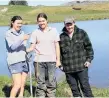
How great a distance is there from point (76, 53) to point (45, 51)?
2.13ft

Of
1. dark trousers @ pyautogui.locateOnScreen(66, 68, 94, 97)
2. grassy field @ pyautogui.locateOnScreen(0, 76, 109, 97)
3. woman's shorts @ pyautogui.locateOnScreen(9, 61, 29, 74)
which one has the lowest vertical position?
grassy field @ pyautogui.locateOnScreen(0, 76, 109, 97)

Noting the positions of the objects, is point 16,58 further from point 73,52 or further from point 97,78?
point 97,78

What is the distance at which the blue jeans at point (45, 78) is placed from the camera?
26.6 feet

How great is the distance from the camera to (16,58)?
8.05 meters

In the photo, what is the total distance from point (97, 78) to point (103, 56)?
4009 millimetres

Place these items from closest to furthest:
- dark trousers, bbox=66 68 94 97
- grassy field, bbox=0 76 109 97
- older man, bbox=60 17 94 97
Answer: older man, bbox=60 17 94 97 → dark trousers, bbox=66 68 94 97 → grassy field, bbox=0 76 109 97

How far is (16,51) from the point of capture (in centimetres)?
805

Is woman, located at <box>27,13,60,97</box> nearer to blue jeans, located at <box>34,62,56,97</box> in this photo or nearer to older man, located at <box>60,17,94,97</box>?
blue jeans, located at <box>34,62,56,97</box>

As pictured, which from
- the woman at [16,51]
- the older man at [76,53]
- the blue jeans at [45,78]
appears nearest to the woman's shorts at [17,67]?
the woman at [16,51]

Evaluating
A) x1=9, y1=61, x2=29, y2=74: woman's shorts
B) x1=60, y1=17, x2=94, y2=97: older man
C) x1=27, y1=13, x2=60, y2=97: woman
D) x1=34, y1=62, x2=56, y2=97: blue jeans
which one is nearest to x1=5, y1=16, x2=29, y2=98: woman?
x1=9, y1=61, x2=29, y2=74: woman's shorts

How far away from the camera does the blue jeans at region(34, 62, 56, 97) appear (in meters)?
8.10

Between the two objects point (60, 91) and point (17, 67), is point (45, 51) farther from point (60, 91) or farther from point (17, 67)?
point (60, 91)

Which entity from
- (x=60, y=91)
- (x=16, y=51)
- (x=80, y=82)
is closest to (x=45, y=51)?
(x=16, y=51)

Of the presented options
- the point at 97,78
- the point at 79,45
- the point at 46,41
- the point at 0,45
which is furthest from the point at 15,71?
the point at 0,45
